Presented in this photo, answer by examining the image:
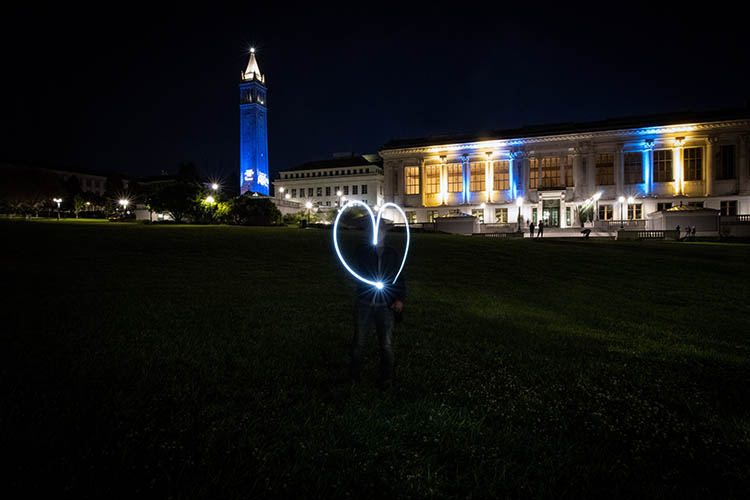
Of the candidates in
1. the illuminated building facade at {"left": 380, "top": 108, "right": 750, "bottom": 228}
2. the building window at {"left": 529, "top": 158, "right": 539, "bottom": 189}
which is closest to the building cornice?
the illuminated building facade at {"left": 380, "top": 108, "right": 750, "bottom": 228}

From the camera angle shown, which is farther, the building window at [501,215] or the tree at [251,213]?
the building window at [501,215]

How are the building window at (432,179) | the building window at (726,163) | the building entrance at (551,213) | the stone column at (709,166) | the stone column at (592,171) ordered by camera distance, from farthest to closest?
the building window at (432,179) → the building entrance at (551,213) → the stone column at (592,171) → the stone column at (709,166) → the building window at (726,163)

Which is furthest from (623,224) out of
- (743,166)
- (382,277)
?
(382,277)

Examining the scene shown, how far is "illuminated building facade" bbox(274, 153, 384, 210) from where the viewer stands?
102 m

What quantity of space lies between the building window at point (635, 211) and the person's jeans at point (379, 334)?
66021mm

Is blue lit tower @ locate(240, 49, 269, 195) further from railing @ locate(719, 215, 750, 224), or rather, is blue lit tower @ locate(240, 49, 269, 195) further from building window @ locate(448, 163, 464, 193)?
railing @ locate(719, 215, 750, 224)

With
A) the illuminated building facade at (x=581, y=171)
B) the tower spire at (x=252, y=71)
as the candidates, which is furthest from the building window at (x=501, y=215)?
the tower spire at (x=252, y=71)

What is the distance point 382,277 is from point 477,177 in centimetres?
6506

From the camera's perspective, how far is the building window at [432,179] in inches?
2739

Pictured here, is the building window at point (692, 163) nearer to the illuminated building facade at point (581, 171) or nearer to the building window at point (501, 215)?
the illuminated building facade at point (581, 171)

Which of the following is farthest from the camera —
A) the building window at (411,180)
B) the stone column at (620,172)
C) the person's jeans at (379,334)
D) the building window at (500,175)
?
the building window at (411,180)

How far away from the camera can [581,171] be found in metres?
61.7

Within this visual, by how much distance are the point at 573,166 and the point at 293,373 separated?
66566 mm

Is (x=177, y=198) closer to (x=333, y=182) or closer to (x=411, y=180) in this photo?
(x=411, y=180)
